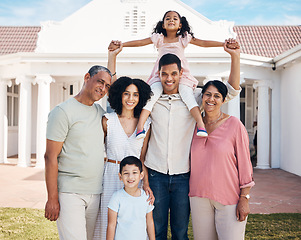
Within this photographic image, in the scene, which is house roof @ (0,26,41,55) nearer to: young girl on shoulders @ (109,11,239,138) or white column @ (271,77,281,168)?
white column @ (271,77,281,168)

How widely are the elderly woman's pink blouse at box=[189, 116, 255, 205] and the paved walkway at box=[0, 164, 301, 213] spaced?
3.66m

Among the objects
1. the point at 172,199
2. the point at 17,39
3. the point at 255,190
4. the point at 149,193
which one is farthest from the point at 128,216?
the point at 17,39

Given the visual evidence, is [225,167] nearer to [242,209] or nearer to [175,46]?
[242,209]

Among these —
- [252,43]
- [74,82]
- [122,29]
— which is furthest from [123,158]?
[252,43]

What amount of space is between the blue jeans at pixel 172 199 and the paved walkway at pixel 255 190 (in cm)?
346

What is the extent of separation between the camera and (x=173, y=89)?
3.00 meters

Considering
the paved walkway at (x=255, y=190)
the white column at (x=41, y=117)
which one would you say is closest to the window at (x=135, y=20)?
the white column at (x=41, y=117)

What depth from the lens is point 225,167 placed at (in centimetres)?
263

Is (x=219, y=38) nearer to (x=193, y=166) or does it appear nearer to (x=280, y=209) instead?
(x=280, y=209)

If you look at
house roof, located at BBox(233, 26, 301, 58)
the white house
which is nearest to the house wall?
the white house

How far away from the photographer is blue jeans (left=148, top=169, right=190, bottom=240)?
2.87 metres

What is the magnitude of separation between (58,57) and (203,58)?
14.8ft

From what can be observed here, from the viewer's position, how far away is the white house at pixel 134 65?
397 inches

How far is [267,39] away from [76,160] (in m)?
13.3
